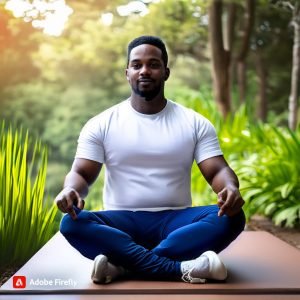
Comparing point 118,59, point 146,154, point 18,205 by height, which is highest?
point 118,59

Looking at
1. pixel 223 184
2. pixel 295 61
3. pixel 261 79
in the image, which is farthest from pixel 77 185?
pixel 261 79

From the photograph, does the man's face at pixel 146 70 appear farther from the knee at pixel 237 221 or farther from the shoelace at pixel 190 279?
the shoelace at pixel 190 279

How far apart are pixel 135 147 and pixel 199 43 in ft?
33.2

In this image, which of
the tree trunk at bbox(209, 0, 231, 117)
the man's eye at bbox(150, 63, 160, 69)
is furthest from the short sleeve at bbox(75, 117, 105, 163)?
the tree trunk at bbox(209, 0, 231, 117)

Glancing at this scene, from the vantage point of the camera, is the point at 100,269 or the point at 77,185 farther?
the point at 77,185

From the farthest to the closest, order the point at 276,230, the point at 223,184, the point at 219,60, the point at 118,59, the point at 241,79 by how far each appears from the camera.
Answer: the point at 118,59
the point at 241,79
the point at 219,60
the point at 276,230
the point at 223,184

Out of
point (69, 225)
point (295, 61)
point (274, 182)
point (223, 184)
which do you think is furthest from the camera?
point (295, 61)

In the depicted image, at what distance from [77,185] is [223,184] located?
628 mm

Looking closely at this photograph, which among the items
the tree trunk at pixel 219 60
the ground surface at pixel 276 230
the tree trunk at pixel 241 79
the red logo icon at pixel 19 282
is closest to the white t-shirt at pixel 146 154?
the red logo icon at pixel 19 282

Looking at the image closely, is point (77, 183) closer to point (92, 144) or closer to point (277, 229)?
point (92, 144)

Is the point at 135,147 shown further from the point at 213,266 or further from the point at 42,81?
the point at 42,81

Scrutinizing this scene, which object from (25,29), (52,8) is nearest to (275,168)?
(52,8)

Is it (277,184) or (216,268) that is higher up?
(277,184)

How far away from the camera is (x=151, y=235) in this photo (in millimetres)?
2525
